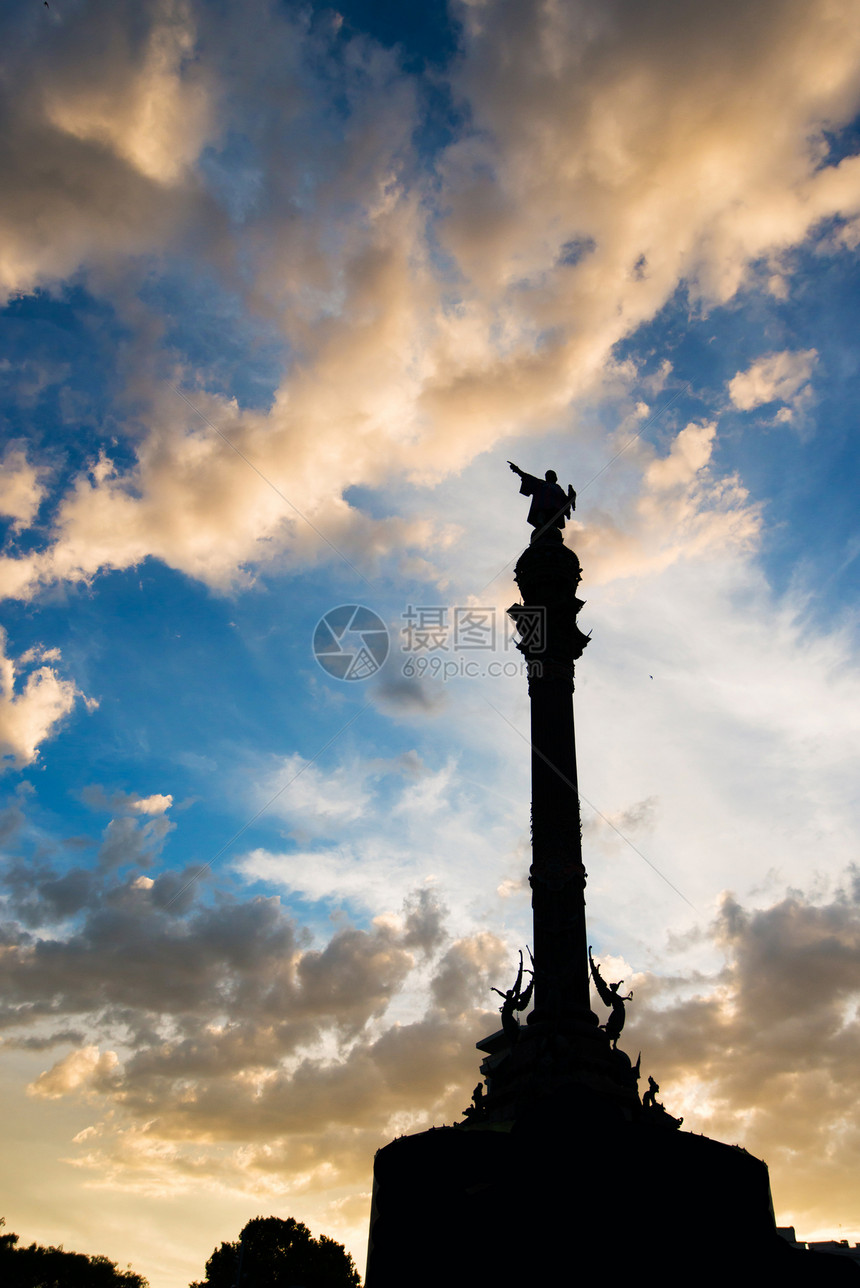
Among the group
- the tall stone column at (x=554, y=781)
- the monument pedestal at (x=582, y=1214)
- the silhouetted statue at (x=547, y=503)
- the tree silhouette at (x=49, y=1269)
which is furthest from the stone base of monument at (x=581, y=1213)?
the tree silhouette at (x=49, y=1269)

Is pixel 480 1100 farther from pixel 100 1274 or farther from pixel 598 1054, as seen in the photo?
pixel 100 1274

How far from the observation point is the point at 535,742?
42469 mm

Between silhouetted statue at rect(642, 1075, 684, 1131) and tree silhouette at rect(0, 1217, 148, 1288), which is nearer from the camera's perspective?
silhouetted statue at rect(642, 1075, 684, 1131)

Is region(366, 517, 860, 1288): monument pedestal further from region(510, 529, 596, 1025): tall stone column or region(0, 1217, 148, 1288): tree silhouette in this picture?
region(0, 1217, 148, 1288): tree silhouette

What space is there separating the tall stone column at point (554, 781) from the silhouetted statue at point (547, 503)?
770 mm

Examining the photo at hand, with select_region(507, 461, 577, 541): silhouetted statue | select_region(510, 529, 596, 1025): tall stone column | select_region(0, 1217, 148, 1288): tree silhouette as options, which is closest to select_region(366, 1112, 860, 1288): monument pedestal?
select_region(510, 529, 596, 1025): tall stone column

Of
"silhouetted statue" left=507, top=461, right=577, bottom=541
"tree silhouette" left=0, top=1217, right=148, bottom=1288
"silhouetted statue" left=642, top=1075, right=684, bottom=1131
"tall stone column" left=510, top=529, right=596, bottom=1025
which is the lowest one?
"tree silhouette" left=0, top=1217, right=148, bottom=1288

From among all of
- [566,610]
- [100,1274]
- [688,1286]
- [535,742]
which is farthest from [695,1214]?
[100,1274]

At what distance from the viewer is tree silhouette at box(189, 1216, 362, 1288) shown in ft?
226

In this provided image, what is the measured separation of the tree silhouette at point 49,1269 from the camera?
61.8 metres

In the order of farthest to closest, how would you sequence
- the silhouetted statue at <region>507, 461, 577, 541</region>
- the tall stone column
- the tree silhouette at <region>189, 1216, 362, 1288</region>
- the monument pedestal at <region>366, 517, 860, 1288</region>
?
the tree silhouette at <region>189, 1216, 362, 1288</region>, the silhouetted statue at <region>507, 461, 577, 541</region>, the tall stone column, the monument pedestal at <region>366, 517, 860, 1288</region>

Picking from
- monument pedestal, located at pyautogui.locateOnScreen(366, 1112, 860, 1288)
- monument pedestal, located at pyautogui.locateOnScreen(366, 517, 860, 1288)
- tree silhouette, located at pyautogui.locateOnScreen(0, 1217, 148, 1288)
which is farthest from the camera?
tree silhouette, located at pyautogui.locateOnScreen(0, 1217, 148, 1288)

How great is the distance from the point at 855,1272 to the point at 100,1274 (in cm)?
6212

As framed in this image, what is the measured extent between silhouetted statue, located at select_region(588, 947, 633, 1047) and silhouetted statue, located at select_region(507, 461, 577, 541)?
22.5m
